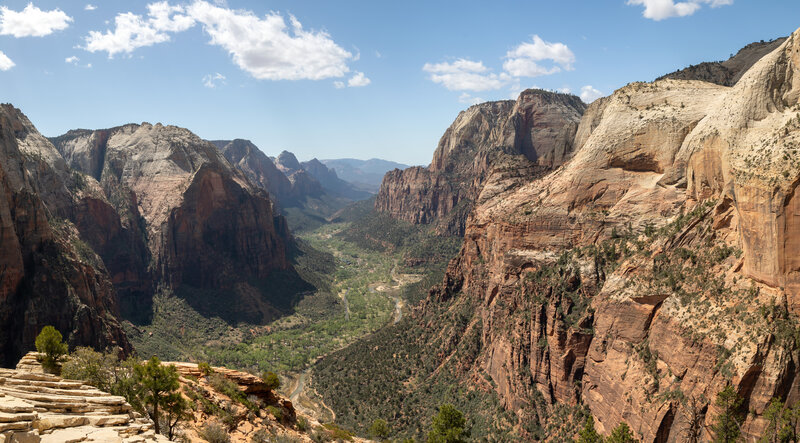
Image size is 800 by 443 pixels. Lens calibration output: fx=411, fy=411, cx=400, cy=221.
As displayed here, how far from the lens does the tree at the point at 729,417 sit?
2933 centimetres

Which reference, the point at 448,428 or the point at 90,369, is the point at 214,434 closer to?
the point at 90,369

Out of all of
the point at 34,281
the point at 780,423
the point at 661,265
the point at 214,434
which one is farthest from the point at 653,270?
the point at 34,281

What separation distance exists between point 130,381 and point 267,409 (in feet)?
47.4

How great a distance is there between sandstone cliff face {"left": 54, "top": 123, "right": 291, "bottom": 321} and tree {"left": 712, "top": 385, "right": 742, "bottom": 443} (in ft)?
354

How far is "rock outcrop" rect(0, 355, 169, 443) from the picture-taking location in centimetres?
1505

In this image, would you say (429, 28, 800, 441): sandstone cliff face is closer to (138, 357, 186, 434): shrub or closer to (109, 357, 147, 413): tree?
(138, 357, 186, 434): shrub

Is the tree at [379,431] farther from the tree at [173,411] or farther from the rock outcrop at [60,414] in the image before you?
the rock outcrop at [60,414]

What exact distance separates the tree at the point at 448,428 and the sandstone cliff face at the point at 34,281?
40272 millimetres

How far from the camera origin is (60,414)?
59.9 ft

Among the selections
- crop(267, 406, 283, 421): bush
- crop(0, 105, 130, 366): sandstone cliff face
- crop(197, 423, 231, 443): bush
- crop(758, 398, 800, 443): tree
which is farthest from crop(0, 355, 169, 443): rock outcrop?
crop(758, 398, 800, 443): tree

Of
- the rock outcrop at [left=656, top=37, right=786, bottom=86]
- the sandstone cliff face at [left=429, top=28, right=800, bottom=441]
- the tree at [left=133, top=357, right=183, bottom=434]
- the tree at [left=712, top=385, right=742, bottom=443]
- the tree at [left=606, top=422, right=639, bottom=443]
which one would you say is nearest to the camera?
the tree at [left=133, top=357, right=183, bottom=434]

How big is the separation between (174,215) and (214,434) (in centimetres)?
10378

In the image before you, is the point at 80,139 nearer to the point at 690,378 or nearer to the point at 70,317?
the point at 70,317

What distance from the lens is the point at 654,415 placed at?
34.1 m
